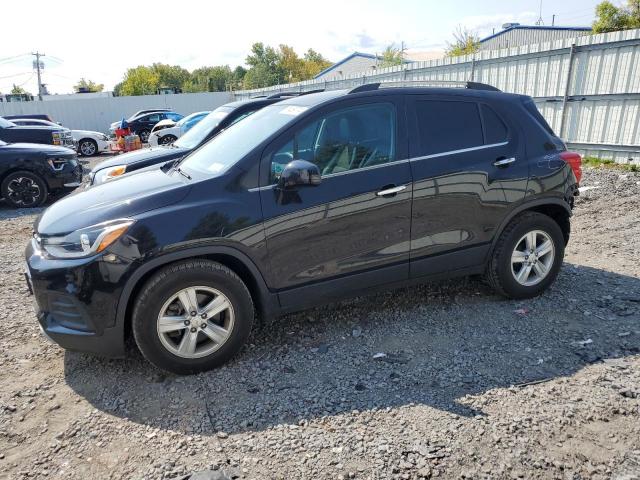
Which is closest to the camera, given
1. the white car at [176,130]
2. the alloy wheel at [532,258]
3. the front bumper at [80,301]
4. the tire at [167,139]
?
the front bumper at [80,301]

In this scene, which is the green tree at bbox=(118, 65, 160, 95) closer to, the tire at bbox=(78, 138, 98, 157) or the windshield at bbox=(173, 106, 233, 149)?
the tire at bbox=(78, 138, 98, 157)

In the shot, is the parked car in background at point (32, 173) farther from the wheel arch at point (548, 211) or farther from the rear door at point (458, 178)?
the wheel arch at point (548, 211)

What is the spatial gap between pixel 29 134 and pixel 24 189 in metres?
4.61

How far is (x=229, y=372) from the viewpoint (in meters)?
3.28

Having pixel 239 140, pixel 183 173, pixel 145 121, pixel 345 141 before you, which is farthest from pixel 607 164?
pixel 145 121

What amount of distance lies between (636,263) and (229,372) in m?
4.36

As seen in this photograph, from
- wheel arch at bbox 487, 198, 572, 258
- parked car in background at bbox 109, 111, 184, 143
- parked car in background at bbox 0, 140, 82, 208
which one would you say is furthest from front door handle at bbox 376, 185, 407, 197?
parked car in background at bbox 109, 111, 184, 143

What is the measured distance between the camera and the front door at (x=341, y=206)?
129 inches

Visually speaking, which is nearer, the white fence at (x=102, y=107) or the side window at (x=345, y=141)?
the side window at (x=345, y=141)

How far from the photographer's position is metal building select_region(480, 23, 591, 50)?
38.9 meters

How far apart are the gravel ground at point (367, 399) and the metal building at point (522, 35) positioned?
40.4m

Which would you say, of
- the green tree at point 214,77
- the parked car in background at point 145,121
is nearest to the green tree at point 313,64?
the green tree at point 214,77

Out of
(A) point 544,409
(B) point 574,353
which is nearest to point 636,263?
(B) point 574,353

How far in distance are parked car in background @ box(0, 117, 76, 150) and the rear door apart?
1178 cm
